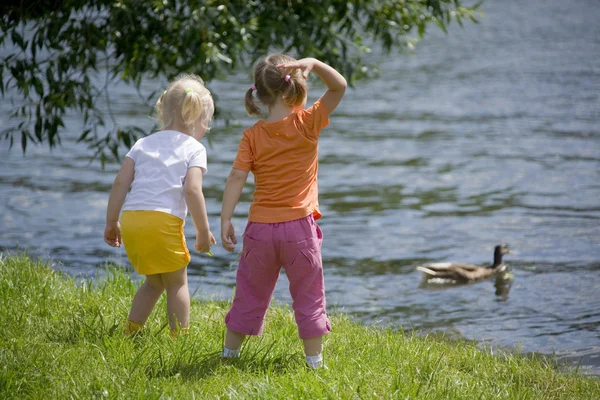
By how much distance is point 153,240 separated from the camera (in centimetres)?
494

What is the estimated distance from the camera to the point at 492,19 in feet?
113

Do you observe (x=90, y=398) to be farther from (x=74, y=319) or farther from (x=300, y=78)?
(x=300, y=78)

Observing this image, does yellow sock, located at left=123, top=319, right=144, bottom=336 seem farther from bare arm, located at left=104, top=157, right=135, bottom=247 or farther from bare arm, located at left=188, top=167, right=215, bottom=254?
bare arm, located at left=188, top=167, right=215, bottom=254

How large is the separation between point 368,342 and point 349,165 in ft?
31.3

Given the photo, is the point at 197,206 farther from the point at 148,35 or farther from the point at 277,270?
the point at 148,35

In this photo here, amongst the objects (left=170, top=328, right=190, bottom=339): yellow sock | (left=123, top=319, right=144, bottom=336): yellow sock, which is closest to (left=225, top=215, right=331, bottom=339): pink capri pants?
(left=170, top=328, right=190, bottom=339): yellow sock

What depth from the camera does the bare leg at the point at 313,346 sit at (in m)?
4.80

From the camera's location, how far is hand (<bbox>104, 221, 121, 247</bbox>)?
5.11 meters

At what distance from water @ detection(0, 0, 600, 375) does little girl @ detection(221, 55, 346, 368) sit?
91.9 inches

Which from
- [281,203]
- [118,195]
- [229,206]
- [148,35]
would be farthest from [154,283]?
[148,35]

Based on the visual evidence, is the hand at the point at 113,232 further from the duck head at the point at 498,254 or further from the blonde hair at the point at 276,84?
the duck head at the point at 498,254

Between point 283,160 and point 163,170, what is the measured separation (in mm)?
732

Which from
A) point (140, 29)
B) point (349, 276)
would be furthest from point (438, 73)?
point (140, 29)

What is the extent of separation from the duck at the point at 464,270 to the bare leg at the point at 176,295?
14.1 ft
